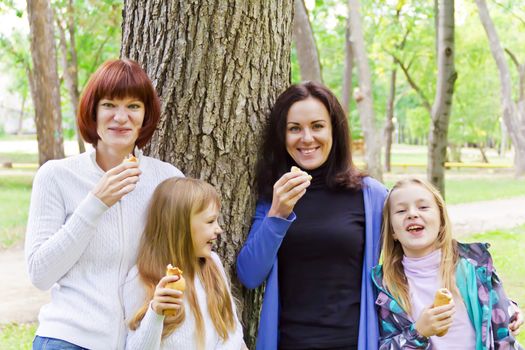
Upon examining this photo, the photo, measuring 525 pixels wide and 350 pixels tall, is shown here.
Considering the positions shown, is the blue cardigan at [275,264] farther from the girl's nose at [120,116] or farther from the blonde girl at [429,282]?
the girl's nose at [120,116]

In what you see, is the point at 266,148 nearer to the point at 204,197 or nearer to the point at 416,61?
the point at 204,197

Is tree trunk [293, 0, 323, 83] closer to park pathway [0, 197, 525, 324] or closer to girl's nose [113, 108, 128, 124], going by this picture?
park pathway [0, 197, 525, 324]

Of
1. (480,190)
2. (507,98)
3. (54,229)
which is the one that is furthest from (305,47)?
(507,98)

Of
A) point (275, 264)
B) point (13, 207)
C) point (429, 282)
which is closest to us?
point (429, 282)

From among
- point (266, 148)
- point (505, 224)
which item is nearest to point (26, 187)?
point (505, 224)

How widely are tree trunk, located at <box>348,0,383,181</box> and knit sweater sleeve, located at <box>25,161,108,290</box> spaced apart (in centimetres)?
1300

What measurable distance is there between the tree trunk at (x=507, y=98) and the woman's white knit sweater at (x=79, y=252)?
1964 cm

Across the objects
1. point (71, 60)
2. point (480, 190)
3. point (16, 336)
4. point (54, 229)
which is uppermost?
point (71, 60)

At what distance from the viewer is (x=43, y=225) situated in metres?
2.68

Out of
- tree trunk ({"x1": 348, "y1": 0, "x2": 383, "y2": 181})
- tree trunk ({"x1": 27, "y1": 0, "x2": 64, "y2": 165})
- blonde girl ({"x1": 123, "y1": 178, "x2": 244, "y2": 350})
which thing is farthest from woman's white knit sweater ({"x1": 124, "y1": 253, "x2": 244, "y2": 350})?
tree trunk ({"x1": 27, "y1": 0, "x2": 64, "y2": 165})

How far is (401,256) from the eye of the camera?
10.7ft

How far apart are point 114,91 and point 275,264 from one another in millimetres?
1110

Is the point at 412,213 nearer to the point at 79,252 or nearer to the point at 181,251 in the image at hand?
the point at 181,251

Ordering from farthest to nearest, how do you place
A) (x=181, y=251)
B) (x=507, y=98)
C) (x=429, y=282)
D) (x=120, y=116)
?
(x=507, y=98), (x=429, y=282), (x=181, y=251), (x=120, y=116)
